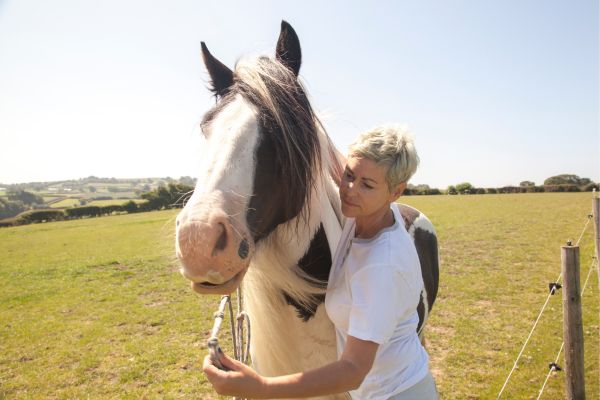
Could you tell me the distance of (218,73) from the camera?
2084 millimetres

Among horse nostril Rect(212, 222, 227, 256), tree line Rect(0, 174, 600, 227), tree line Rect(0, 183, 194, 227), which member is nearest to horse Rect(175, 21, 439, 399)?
horse nostril Rect(212, 222, 227, 256)

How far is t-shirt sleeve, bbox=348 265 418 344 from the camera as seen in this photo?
1230 millimetres

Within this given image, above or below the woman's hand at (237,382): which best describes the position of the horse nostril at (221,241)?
above

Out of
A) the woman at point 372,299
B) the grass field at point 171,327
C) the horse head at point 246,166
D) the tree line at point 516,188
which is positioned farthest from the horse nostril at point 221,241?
the tree line at point 516,188

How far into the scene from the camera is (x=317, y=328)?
6.84 ft

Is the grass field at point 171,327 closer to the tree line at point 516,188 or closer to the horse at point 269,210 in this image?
the horse at point 269,210

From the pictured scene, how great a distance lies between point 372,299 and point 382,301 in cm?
4

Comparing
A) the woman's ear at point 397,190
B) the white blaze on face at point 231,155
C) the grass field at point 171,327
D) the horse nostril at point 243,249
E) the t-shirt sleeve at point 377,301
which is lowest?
the grass field at point 171,327

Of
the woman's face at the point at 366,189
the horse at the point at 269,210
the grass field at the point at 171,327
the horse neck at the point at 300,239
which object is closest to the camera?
the horse at the point at 269,210

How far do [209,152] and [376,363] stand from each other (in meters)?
1.17

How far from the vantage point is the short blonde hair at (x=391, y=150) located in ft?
4.64

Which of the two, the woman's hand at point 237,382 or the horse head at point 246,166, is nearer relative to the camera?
the woman's hand at point 237,382

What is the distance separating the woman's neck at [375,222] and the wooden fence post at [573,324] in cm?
317

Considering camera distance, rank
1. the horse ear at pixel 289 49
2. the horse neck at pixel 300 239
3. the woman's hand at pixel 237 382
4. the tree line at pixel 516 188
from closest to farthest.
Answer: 1. the woman's hand at pixel 237 382
2. the horse neck at pixel 300 239
3. the horse ear at pixel 289 49
4. the tree line at pixel 516 188
